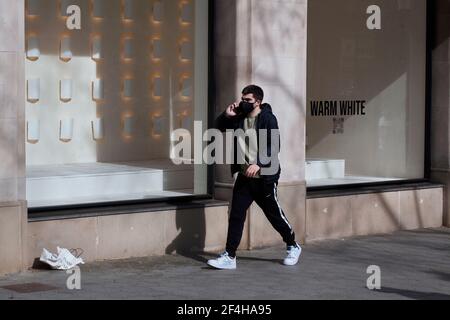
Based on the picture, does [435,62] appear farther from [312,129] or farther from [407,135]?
[312,129]

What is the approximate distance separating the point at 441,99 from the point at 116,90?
15.0 feet

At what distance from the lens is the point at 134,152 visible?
488 inches

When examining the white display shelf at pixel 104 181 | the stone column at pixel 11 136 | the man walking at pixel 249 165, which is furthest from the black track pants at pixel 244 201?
the stone column at pixel 11 136

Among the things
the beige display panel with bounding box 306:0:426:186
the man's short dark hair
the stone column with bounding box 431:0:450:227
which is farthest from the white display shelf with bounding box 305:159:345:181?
the man's short dark hair

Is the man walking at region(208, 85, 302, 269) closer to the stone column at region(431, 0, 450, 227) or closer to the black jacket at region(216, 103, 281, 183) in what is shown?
the black jacket at region(216, 103, 281, 183)

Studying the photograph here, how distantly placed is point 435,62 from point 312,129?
1944mm

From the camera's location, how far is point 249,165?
33.0 feet

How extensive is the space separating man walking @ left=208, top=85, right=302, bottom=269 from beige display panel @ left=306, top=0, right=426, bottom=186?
3626 mm

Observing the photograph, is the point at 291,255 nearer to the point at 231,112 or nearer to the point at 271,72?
the point at 231,112

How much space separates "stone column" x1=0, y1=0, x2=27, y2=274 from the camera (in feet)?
31.3

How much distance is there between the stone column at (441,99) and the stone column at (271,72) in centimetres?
286

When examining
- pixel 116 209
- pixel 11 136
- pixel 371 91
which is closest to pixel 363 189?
pixel 371 91

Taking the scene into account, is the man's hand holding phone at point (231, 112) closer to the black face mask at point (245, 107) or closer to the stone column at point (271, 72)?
the black face mask at point (245, 107)

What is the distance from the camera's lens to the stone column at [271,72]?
11.4m
